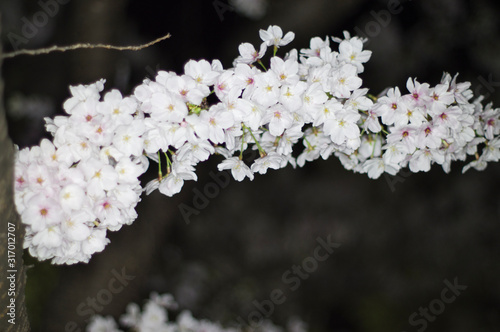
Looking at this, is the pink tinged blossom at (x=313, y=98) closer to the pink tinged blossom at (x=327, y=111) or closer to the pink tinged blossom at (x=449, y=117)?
the pink tinged blossom at (x=327, y=111)

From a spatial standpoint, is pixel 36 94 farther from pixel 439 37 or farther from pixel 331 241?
pixel 439 37

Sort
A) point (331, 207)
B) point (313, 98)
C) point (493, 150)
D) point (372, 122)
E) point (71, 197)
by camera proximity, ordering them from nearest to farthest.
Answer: point (71, 197) → point (313, 98) → point (372, 122) → point (493, 150) → point (331, 207)

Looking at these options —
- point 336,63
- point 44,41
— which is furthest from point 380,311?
point 44,41

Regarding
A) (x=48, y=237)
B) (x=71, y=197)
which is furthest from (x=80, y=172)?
(x=48, y=237)

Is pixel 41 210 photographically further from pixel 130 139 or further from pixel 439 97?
pixel 439 97

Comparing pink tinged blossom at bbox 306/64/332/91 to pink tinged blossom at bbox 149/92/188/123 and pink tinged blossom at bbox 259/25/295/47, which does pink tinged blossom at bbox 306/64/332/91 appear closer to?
pink tinged blossom at bbox 259/25/295/47

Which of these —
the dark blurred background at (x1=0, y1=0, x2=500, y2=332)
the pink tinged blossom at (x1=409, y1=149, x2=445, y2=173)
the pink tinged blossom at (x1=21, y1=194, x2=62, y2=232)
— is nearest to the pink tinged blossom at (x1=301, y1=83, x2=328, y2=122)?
the pink tinged blossom at (x1=409, y1=149, x2=445, y2=173)
